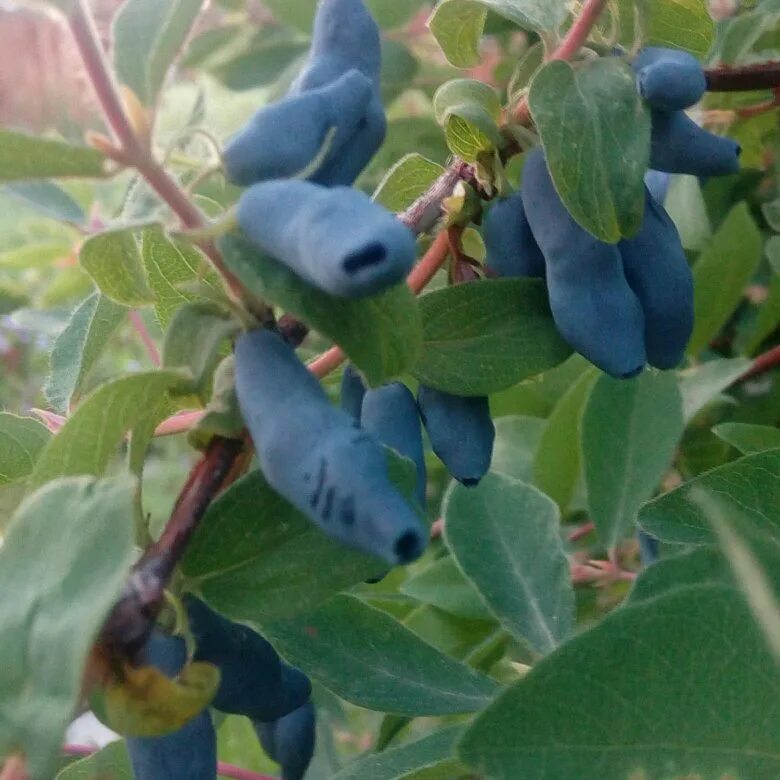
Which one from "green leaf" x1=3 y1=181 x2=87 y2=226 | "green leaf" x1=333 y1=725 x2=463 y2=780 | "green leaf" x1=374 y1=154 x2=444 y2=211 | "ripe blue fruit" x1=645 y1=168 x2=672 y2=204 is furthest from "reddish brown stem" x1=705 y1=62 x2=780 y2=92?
"green leaf" x1=3 y1=181 x2=87 y2=226

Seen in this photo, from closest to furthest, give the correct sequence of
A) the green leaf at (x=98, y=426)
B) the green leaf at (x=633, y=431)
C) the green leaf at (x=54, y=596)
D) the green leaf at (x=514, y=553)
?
the green leaf at (x=54, y=596)
the green leaf at (x=98, y=426)
the green leaf at (x=514, y=553)
the green leaf at (x=633, y=431)

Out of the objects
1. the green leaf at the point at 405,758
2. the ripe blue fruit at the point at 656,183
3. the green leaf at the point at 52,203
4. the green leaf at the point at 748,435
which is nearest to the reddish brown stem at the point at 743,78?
the ripe blue fruit at the point at 656,183

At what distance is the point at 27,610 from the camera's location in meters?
0.35

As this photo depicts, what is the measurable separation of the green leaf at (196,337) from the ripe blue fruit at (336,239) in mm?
66

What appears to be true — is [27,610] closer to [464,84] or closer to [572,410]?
[464,84]

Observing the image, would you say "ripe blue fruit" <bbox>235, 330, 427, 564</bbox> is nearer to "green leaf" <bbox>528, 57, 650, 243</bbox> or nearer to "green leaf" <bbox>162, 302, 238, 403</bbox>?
"green leaf" <bbox>162, 302, 238, 403</bbox>

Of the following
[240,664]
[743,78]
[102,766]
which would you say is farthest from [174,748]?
[743,78]

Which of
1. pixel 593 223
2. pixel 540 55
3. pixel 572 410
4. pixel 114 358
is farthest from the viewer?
pixel 114 358

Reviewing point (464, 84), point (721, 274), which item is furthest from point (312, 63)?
point (721, 274)

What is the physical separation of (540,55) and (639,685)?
38 centimetres

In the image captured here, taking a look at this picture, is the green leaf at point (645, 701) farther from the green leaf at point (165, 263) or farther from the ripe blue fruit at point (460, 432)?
the green leaf at point (165, 263)

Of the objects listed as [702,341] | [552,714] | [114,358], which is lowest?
[114,358]

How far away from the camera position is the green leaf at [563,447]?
2.97 ft

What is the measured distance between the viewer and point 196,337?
1.45 feet
